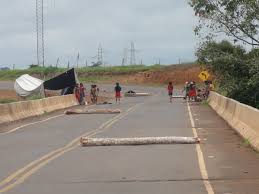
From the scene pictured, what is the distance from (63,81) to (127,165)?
4242 cm

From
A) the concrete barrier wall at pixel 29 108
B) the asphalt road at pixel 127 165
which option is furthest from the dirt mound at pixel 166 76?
the asphalt road at pixel 127 165

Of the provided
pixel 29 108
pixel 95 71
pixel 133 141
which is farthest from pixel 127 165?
pixel 95 71

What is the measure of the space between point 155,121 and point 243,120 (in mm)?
7600

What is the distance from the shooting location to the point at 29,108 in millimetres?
35969

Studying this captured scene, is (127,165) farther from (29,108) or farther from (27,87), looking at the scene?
(27,87)

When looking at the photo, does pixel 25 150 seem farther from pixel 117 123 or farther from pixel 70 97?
pixel 70 97

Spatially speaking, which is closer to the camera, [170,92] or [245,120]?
[245,120]

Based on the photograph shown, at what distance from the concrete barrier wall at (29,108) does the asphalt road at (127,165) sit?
7859 millimetres

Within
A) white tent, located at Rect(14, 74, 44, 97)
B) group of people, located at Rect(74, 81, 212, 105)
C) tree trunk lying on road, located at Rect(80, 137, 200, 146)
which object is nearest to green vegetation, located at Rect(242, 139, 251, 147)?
tree trunk lying on road, located at Rect(80, 137, 200, 146)

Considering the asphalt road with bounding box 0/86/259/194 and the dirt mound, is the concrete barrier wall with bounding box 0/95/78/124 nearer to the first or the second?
the asphalt road with bounding box 0/86/259/194

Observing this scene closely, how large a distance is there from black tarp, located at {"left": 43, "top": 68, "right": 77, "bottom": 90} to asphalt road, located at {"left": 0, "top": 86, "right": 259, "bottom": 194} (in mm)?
33045

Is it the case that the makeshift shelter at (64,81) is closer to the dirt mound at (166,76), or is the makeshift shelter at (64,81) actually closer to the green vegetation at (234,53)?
the green vegetation at (234,53)

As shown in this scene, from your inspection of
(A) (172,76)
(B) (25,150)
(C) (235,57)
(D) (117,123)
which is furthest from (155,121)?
(A) (172,76)

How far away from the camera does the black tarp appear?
56.4m
